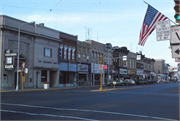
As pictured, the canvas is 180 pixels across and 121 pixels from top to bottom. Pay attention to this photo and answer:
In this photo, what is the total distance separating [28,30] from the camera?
3878 cm

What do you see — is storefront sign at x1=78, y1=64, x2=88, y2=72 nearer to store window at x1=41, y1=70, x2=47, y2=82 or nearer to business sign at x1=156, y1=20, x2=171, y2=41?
store window at x1=41, y1=70, x2=47, y2=82

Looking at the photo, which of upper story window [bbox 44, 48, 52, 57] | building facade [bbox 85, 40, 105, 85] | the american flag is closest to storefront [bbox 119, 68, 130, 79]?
building facade [bbox 85, 40, 105, 85]

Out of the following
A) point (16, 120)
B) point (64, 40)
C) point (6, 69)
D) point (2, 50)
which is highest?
point (64, 40)

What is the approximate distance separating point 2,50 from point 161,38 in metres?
28.5

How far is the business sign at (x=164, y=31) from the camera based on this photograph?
30.9 feet

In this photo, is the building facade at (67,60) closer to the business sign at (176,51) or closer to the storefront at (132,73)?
the storefront at (132,73)

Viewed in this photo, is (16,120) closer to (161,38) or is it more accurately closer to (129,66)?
(161,38)

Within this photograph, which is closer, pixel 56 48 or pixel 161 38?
pixel 161 38

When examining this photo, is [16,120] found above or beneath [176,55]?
beneath

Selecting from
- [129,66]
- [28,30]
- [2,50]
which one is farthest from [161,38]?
[129,66]

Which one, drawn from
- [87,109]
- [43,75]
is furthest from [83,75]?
[87,109]

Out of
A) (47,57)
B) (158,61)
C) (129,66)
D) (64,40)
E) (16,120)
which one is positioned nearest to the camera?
(16,120)

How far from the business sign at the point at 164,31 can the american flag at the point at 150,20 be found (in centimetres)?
449

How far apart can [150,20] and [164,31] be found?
19.7 feet
